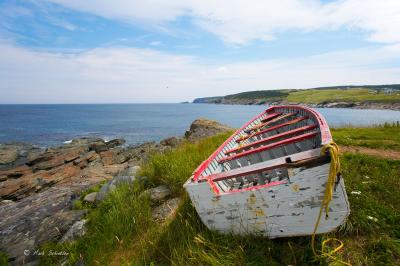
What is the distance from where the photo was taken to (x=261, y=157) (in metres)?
6.21

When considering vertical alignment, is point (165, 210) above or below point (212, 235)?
below

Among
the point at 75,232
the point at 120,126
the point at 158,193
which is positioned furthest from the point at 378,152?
the point at 120,126

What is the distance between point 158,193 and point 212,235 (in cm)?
270

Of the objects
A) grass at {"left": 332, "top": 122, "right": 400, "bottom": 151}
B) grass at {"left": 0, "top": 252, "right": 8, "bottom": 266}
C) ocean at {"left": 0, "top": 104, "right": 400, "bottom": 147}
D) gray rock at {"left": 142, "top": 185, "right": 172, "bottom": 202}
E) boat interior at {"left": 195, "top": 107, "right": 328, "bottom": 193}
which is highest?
boat interior at {"left": 195, "top": 107, "right": 328, "bottom": 193}

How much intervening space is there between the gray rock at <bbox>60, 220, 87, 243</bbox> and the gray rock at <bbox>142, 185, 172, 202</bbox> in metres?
1.53

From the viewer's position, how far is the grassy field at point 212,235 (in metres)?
3.81

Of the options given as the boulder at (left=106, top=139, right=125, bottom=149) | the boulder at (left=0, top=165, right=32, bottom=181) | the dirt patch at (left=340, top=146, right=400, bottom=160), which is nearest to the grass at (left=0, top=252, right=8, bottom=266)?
the dirt patch at (left=340, top=146, right=400, bottom=160)

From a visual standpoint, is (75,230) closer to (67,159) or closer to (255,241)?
(255,241)

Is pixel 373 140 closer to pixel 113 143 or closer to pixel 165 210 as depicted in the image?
pixel 165 210

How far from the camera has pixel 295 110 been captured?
31.6 ft

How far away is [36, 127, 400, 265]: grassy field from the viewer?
3.81 m

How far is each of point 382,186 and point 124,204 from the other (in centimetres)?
522

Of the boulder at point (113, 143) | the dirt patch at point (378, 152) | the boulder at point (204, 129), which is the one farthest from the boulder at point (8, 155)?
the dirt patch at point (378, 152)

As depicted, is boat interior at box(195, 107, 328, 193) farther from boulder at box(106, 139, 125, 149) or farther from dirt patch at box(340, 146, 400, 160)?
boulder at box(106, 139, 125, 149)
